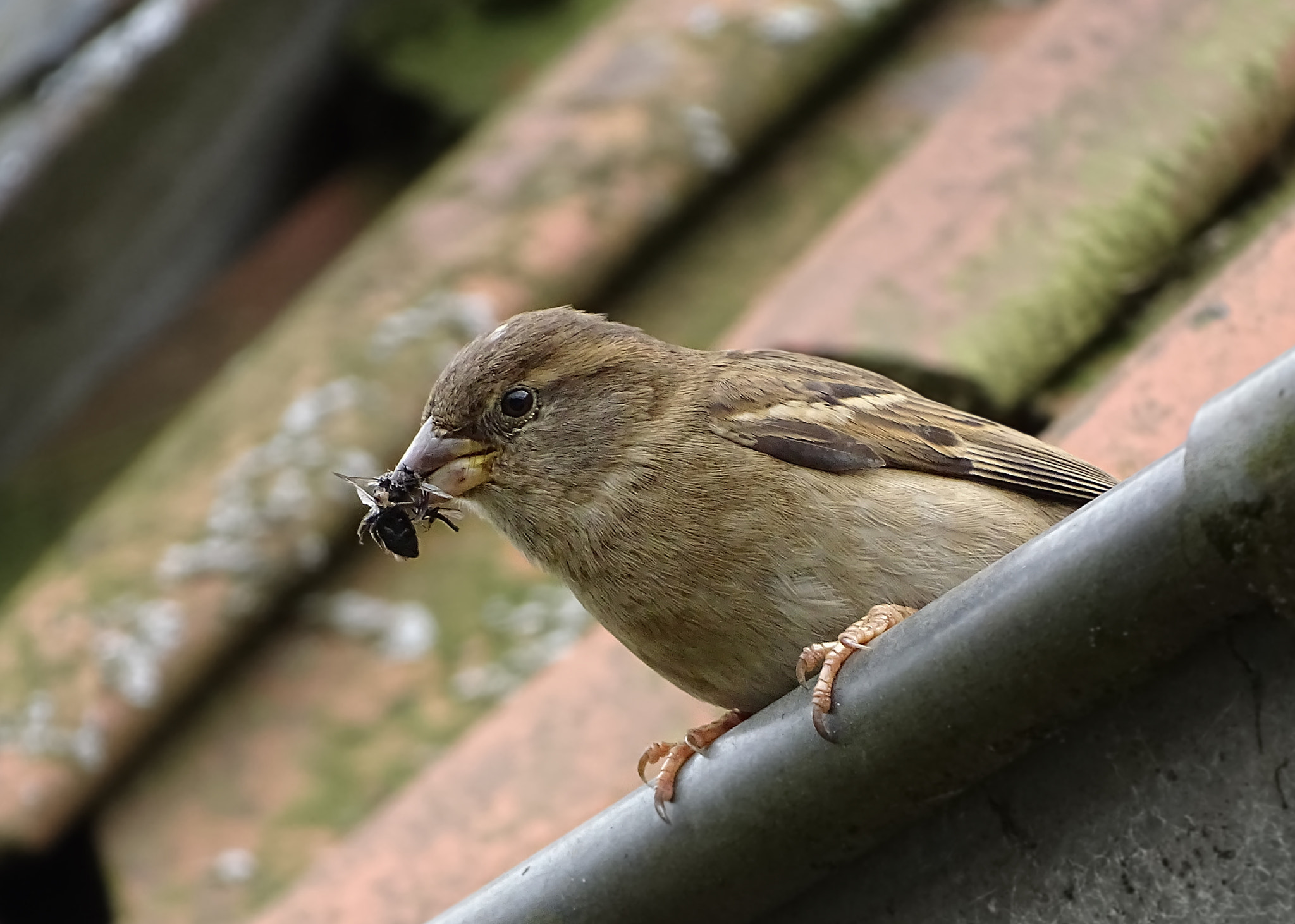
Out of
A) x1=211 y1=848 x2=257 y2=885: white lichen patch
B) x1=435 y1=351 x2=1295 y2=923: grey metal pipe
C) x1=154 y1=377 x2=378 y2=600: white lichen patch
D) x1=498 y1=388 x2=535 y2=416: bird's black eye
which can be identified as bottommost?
x1=211 y1=848 x2=257 y2=885: white lichen patch

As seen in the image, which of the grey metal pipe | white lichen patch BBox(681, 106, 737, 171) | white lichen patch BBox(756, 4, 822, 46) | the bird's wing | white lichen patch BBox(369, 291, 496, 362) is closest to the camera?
the grey metal pipe

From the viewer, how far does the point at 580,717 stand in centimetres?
297

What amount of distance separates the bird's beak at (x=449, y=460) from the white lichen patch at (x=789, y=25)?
1445 mm

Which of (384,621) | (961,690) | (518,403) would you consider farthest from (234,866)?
(961,690)

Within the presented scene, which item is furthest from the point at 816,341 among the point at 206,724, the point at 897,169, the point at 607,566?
the point at 206,724

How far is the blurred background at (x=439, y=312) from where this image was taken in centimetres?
307

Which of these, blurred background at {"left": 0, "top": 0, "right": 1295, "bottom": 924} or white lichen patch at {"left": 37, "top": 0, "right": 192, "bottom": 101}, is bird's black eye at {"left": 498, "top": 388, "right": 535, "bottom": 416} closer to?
blurred background at {"left": 0, "top": 0, "right": 1295, "bottom": 924}

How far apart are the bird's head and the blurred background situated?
0.34 metres

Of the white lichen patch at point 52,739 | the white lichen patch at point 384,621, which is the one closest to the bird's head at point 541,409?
the white lichen patch at point 384,621

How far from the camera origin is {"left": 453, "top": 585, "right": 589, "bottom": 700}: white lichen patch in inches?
130

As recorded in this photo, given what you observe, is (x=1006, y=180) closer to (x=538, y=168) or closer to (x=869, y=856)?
(x=538, y=168)

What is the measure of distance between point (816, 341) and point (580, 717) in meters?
0.86

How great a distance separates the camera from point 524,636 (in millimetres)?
3393

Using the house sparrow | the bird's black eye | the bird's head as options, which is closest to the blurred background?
the house sparrow
